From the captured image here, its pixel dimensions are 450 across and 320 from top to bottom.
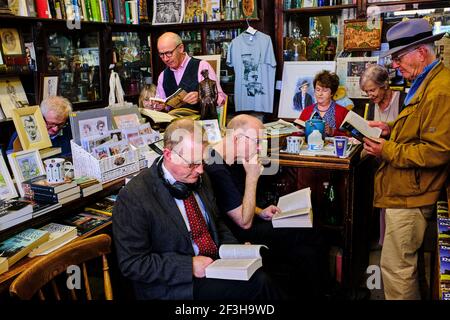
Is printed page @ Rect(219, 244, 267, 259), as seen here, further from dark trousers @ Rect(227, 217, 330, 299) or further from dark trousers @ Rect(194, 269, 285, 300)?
dark trousers @ Rect(227, 217, 330, 299)

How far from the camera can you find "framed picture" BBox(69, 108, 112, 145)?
7.53 ft

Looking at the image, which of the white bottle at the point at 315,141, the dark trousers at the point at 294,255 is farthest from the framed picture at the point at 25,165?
the white bottle at the point at 315,141

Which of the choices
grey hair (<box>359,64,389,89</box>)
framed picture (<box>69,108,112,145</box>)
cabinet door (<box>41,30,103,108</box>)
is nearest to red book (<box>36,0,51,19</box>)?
cabinet door (<box>41,30,103,108</box>)

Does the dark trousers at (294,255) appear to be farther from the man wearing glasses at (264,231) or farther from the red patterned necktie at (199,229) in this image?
the red patterned necktie at (199,229)

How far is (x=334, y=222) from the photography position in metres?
2.91

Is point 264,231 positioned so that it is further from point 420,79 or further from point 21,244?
point 21,244

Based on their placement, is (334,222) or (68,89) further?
(68,89)

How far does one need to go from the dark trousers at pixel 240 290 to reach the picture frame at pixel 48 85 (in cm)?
271

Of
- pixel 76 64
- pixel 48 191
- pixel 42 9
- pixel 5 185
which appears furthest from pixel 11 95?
pixel 48 191

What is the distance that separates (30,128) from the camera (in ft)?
7.63

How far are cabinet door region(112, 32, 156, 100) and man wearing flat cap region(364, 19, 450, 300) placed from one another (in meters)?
3.39

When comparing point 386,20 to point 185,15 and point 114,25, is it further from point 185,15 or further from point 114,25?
point 114,25
